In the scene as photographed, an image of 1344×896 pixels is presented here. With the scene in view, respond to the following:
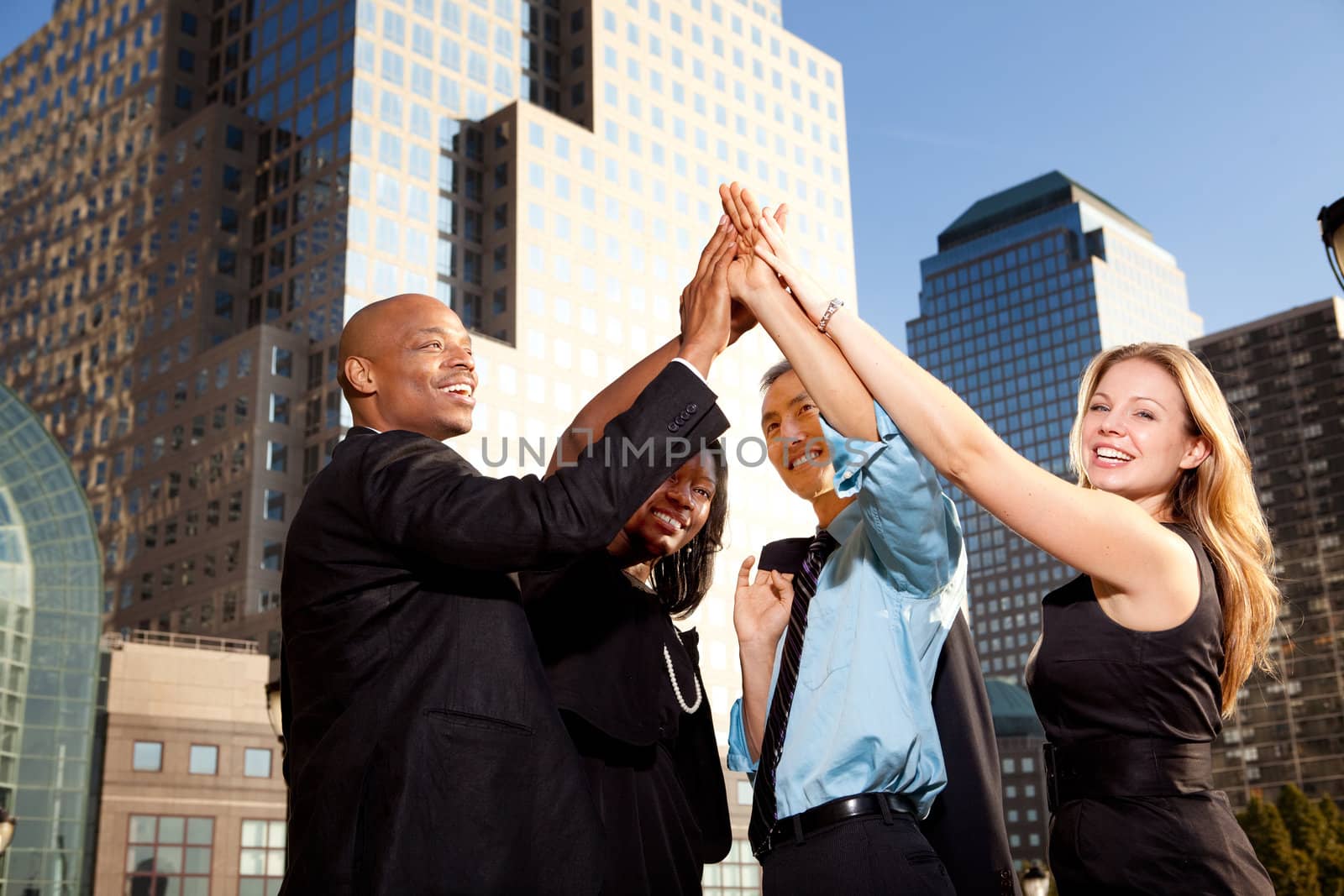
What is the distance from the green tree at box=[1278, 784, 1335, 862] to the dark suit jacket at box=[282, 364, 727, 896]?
2289 inches

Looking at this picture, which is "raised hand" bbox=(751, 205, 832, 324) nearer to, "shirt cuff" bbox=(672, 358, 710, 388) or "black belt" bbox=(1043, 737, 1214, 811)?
"shirt cuff" bbox=(672, 358, 710, 388)

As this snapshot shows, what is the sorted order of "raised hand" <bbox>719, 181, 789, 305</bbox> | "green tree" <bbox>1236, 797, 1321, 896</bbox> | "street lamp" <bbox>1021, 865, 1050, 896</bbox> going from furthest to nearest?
"green tree" <bbox>1236, 797, 1321, 896</bbox> → "street lamp" <bbox>1021, 865, 1050, 896</bbox> → "raised hand" <bbox>719, 181, 789, 305</bbox>

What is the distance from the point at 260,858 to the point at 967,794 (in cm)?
4699

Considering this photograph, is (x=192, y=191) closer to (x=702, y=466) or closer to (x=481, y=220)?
(x=481, y=220)

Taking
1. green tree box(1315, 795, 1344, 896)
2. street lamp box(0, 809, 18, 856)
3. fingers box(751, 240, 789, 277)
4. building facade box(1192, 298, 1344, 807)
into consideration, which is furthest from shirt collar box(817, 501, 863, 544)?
building facade box(1192, 298, 1344, 807)

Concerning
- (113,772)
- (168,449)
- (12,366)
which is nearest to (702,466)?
(113,772)

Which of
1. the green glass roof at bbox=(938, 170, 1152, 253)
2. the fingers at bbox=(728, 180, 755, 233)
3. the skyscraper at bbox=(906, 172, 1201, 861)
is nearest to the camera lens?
the fingers at bbox=(728, 180, 755, 233)

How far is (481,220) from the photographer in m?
71.7

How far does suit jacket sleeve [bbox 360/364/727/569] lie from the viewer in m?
2.88

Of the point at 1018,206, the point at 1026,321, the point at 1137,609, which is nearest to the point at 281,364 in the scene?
the point at 1137,609

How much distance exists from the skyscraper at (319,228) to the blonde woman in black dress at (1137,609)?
183 ft

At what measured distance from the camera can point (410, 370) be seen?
3453 mm

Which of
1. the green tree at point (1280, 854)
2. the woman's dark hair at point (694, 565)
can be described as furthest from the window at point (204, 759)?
the woman's dark hair at point (694, 565)

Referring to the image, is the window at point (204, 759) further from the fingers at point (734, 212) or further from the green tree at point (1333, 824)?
the fingers at point (734, 212)
